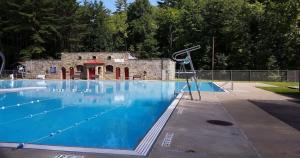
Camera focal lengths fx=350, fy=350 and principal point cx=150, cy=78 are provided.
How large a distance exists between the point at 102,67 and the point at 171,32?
20.4 meters

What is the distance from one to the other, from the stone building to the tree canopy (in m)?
4.97

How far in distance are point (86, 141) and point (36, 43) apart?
Answer: 42814 mm

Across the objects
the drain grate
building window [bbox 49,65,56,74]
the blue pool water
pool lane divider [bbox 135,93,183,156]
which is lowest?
the blue pool water

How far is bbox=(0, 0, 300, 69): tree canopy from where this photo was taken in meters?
47.4

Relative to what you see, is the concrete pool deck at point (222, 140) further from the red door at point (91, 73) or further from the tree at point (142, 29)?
the tree at point (142, 29)

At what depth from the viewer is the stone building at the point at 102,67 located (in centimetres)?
4234

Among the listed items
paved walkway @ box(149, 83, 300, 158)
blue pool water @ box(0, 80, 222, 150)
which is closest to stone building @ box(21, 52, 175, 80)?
blue pool water @ box(0, 80, 222, 150)

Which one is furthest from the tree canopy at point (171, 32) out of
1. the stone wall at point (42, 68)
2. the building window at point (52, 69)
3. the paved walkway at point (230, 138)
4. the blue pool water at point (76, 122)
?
the paved walkway at point (230, 138)

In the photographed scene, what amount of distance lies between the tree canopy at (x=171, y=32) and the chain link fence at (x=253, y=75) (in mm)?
2673

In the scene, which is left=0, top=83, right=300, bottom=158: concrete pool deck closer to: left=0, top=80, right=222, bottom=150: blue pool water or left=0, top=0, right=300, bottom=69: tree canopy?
left=0, top=80, right=222, bottom=150: blue pool water

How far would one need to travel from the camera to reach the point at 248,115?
11414 millimetres

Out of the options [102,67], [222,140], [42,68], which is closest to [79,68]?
[102,67]

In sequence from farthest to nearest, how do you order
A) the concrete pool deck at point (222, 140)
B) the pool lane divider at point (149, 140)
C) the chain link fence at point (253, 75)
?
the chain link fence at point (253, 75) → the pool lane divider at point (149, 140) → the concrete pool deck at point (222, 140)

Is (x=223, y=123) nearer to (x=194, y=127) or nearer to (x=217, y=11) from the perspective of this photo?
(x=194, y=127)
